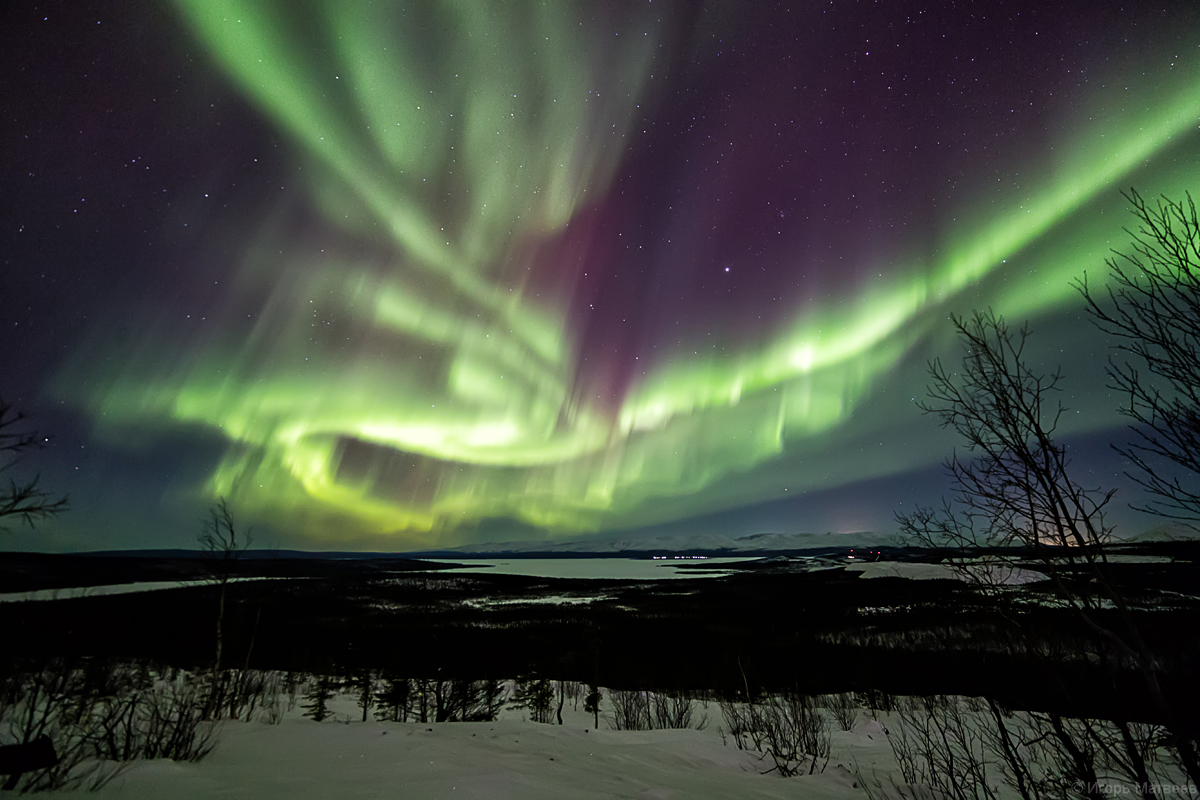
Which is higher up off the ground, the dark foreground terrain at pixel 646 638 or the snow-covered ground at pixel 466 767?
the snow-covered ground at pixel 466 767

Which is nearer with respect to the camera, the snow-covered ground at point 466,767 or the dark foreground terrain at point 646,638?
the snow-covered ground at point 466,767

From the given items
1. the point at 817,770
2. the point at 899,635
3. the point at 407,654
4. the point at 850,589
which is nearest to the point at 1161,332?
the point at 817,770

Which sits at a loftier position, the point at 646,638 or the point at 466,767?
the point at 466,767

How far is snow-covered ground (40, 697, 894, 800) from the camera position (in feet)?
22.3

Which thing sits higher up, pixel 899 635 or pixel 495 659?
pixel 899 635

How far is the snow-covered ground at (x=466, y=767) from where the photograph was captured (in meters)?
6.80

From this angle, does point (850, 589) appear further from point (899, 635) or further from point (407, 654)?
point (407, 654)

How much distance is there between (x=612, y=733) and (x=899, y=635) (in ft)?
121

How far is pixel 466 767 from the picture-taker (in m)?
8.20

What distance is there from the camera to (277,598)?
6762 centimetres

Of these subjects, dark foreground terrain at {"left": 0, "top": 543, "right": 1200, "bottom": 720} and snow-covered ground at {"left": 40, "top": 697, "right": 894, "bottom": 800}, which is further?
dark foreground terrain at {"left": 0, "top": 543, "right": 1200, "bottom": 720}

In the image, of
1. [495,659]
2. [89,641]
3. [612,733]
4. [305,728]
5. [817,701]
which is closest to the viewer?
[305,728]

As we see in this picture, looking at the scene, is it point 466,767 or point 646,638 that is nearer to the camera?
point 466,767

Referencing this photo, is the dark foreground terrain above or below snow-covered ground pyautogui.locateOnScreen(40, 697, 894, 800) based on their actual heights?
below
